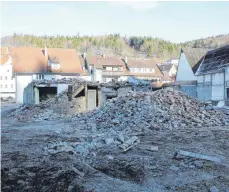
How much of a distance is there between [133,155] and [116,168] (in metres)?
1.51

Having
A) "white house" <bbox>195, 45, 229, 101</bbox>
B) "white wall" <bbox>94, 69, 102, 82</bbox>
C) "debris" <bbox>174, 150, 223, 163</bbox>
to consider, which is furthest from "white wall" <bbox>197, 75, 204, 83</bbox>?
"debris" <bbox>174, 150, 223, 163</bbox>

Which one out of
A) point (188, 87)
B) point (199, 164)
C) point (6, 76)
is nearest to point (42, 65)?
point (6, 76)

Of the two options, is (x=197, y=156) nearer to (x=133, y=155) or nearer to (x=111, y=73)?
(x=133, y=155)

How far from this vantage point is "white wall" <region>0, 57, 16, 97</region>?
53.5 meters

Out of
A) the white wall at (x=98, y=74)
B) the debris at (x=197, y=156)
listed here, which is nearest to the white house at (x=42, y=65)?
the white wall at (x=98, y=74)

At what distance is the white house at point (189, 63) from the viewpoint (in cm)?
3903

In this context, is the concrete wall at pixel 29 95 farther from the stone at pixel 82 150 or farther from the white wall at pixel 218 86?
the stone at pixel 82 150

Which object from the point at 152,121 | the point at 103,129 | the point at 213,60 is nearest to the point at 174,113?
the point at 152,121

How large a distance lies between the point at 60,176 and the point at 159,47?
11805cm

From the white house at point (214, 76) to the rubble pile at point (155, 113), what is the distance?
1417cm

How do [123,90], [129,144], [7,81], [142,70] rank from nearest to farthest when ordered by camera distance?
[129,144], [123,90], [7,81], [142,70]

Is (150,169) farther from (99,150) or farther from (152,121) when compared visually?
(152,121)

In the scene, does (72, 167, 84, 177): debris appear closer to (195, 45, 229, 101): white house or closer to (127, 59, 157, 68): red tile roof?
(195, 45, 229, 101): white house

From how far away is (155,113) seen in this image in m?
16.3
